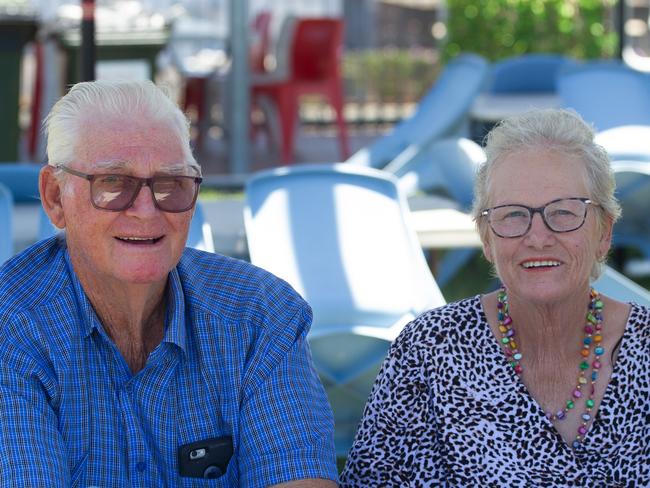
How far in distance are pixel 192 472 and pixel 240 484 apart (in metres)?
0.10

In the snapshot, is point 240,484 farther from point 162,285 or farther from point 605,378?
point 605,378

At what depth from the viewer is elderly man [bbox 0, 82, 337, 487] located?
2.00 meters

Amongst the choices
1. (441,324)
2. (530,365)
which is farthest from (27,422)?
(530,365)

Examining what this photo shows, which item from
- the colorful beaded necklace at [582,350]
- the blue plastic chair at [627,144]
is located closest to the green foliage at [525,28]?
the blue plastic chair at [627,144]

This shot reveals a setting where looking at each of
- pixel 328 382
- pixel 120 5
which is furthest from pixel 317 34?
pixel 328 382

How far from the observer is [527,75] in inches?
361

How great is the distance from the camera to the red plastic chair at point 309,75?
907 centimetres

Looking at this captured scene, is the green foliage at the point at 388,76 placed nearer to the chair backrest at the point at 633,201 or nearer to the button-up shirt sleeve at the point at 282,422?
the chair backrest at the point at 633,201

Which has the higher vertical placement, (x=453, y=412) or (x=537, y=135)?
(x=537, y=135)

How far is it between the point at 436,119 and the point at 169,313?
14.1 ft

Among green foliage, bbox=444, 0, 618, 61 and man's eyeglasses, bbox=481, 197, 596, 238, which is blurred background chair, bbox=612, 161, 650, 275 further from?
green foliage, bbox=444, 0, 618, 61

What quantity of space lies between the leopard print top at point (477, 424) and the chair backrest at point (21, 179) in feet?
6.72

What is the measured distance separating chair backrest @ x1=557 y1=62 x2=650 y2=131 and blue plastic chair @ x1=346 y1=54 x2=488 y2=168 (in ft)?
1.71

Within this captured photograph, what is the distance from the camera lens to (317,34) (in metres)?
9.36
